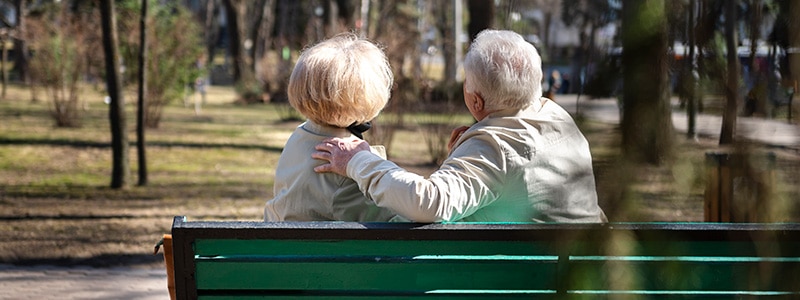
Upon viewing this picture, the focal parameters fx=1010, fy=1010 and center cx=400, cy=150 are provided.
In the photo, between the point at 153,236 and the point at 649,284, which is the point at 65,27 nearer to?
the point at 153,236

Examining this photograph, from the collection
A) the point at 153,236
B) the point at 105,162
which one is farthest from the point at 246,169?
the point at 153,236

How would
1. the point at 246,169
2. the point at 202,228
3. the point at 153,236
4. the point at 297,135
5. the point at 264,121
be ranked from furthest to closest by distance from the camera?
the point at 264,121 < the point at 246,169 < the point at 153,236 < the point at 297,135 < the point at 202,228

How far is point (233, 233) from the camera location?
2.08 metres

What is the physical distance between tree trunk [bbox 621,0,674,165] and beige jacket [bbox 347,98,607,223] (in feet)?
4.48

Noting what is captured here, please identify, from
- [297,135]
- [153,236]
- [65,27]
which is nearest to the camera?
[297,135]

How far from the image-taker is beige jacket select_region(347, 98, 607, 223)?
2.25 metres

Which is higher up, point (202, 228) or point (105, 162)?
point (202, 228)

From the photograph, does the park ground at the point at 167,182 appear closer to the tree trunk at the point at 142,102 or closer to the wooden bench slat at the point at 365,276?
the tree trunk at the point at 142,102

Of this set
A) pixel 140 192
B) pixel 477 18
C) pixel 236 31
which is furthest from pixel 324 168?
pixel 236 31

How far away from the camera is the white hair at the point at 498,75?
242cm

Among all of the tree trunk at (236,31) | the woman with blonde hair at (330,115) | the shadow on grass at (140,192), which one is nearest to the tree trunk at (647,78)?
the woman with blonde hair at (330,115)

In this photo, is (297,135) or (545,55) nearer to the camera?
(545,55)

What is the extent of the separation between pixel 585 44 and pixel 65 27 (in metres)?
18.8

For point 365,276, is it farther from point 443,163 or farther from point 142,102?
point 142,102
